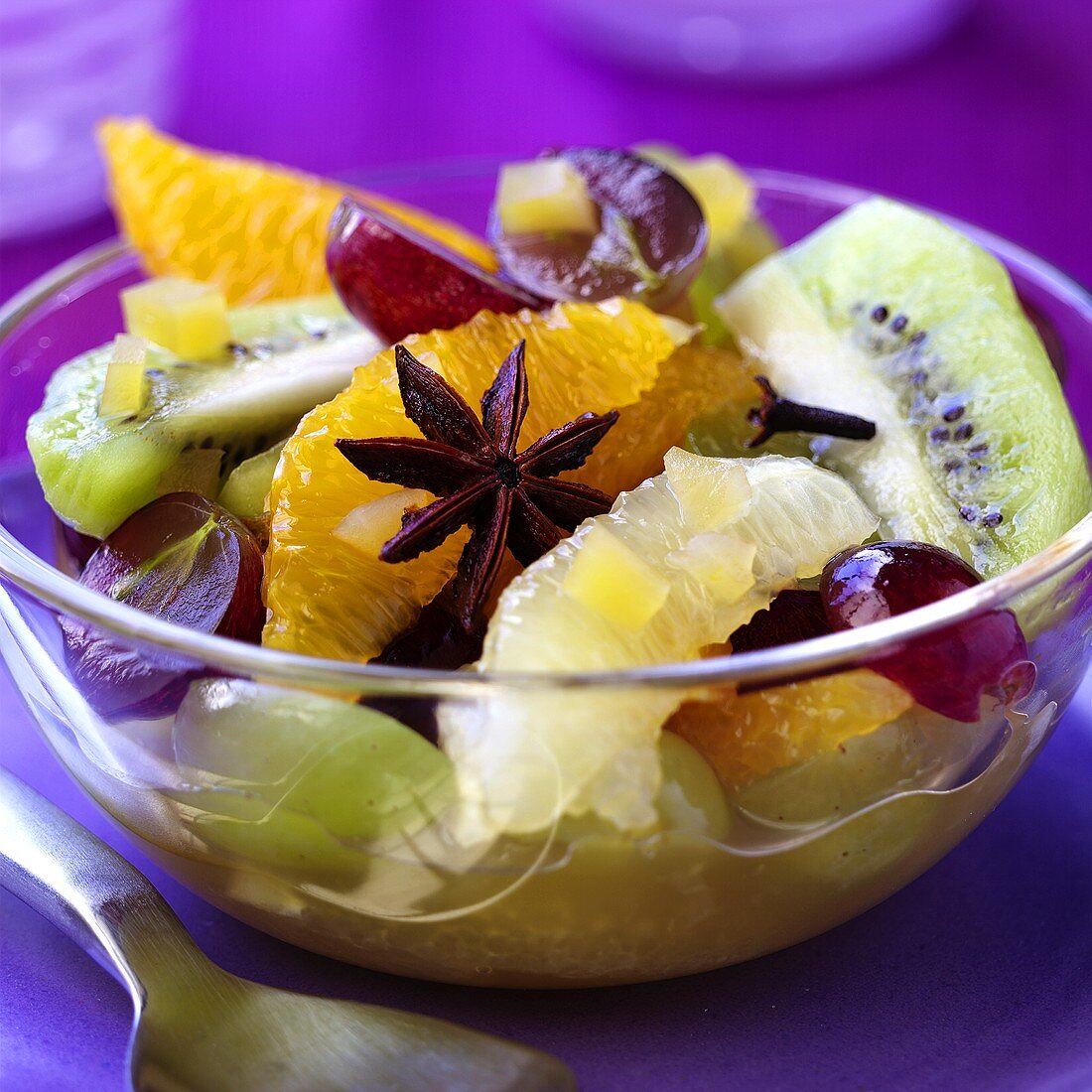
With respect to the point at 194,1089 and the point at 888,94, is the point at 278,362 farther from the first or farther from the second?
the point at 888,94

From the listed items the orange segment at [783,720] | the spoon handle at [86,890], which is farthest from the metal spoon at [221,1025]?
the orange segment at [783,720]

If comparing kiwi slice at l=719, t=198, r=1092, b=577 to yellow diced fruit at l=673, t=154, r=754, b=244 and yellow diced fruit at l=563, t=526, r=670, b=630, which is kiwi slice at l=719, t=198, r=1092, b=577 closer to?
yellow diced fruit at l=673, t=154, r=754, b=244

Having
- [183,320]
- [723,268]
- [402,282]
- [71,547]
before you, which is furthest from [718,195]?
[71,547]

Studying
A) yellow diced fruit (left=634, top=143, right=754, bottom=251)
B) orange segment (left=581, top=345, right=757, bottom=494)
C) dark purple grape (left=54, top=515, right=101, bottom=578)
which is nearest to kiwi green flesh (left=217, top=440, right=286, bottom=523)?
dark purple grape (left=54, top=515, right=101, bottom=578)

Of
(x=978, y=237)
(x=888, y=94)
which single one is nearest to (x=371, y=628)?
(x=978, y=237)

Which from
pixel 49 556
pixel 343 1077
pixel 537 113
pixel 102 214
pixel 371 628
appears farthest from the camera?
pixel 537 113

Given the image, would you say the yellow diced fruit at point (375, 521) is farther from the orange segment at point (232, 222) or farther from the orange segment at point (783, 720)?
the orange segment at point (232, 222)
